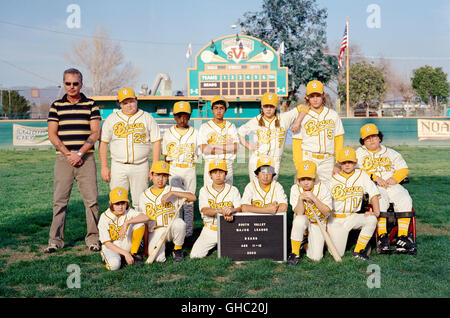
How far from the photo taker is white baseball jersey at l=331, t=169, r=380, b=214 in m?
5.17

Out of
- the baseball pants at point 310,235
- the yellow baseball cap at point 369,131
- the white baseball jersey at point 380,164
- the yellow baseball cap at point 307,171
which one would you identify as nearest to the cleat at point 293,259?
the baseball pants at point 310,235

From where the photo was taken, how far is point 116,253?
4.81 metres

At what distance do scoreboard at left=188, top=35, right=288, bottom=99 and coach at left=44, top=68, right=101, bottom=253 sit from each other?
63.1 ft

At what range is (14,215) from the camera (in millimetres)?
7699

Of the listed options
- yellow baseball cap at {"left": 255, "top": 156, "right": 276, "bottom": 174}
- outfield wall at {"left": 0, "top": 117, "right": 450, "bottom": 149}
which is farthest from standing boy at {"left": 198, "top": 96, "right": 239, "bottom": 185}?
outfield wall at {"left": 0, "top": 117, "right": 450, "bottom": 149}

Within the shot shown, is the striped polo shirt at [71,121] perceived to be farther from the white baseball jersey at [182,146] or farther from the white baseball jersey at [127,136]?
the white baseball jersey at [182,146]

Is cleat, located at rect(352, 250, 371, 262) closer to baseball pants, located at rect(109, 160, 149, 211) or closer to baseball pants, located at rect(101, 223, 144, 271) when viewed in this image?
baseball pants, located at rect(101, 223, 144, 271)

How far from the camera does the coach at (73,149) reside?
216 inches

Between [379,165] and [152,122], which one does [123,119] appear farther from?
[379,165]

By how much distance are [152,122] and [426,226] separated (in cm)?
440

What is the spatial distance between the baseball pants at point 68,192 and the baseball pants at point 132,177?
349mm

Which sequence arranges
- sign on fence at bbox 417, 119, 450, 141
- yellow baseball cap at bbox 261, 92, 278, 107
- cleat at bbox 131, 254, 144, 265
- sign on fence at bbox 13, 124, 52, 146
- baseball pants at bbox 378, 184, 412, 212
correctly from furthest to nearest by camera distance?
1. sign on fence at bbox 417, 119, 450, 141
2. sign on fence at bbox 13, 124, 52, 146
3. yellow baseball cap at bbox 261, 92, 278, 107
4. baseball pants at bbox 378, 184, 412, 212
5. cleat at bbox 131, 254, 144, 265
